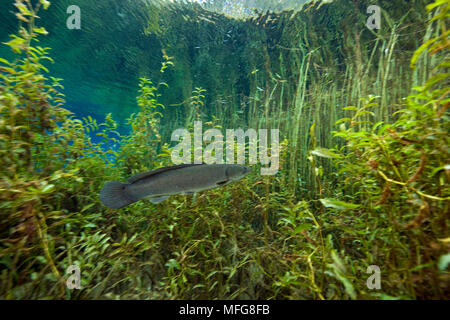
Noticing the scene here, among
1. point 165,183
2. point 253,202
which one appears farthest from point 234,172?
point 253,202

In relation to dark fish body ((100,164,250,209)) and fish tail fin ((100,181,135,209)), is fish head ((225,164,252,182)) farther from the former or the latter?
fish tail fin ((100,181,135,209))

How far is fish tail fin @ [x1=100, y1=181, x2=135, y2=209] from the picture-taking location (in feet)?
4.62

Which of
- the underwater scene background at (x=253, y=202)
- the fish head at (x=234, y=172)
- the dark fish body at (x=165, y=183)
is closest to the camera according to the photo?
→ the underwater scene background at (x=253, y=202)

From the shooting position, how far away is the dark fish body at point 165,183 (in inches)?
54.1

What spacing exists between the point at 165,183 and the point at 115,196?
1.55ft

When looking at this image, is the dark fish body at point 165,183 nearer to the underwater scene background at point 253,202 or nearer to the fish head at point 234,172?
the fish head at point 234,172

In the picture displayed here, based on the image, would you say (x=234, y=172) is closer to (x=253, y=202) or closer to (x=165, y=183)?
(x=165, y=183)

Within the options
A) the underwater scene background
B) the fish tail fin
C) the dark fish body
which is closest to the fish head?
the dark fish body

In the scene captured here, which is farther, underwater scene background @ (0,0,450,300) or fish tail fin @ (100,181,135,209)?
fish tail fin @ (100,181,135,209)

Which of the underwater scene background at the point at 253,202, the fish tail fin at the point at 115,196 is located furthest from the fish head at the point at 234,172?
the fish tail fin at the point at 115,196

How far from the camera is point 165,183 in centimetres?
136

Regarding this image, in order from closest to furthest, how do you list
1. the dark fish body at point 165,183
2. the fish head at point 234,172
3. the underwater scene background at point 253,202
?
the underwater scene background at point 253,202, the dark fish body at point 165,183, the fish head at point 234,172

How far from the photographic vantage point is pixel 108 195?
145 centimetres
